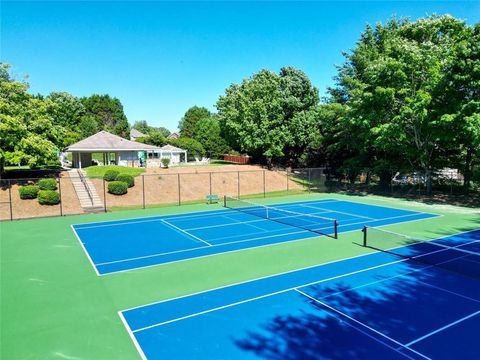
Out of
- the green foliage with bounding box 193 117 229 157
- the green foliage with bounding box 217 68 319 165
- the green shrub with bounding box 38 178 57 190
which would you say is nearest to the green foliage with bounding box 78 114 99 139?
the green foliage with bounding box 193 117 229 157

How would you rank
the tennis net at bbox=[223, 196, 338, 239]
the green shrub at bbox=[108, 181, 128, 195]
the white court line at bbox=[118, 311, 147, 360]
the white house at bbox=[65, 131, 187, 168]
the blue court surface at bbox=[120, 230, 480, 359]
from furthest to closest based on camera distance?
the white house at bbox=[65, 131, 187, 168] < the green shrub at bbox=[108, 181, 128, 195] < the tennis net at bbox=[223, 196, 338, 239] < the blue court surface at bbox=[120, 230, 480, 359] < the white court line at bbox=[118, 311, 147, 360]

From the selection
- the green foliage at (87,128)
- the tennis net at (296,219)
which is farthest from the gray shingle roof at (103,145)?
the green foliage at (87,128)

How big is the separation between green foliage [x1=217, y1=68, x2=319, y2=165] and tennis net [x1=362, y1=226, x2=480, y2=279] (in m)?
28.2

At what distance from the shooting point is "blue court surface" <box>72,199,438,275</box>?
560 inches

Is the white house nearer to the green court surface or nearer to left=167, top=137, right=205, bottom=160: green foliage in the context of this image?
left=167, top=137, right=205, bottom=160: green foliage

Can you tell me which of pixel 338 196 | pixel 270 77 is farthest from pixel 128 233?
pixel 270 77

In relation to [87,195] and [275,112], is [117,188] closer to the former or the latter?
[87,195]

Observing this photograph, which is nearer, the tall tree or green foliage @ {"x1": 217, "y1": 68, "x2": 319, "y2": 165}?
the tall tree

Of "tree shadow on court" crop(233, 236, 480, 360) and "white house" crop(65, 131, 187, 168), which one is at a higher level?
"white house" crop(65, 131, 187, 168)

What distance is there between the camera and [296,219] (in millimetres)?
21406

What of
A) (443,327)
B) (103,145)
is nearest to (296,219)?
(443,327)

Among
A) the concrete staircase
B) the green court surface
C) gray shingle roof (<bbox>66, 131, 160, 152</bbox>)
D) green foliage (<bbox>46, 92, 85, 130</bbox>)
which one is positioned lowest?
the green court surface

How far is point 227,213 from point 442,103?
18.0 meters

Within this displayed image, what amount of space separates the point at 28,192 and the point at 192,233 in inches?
619
